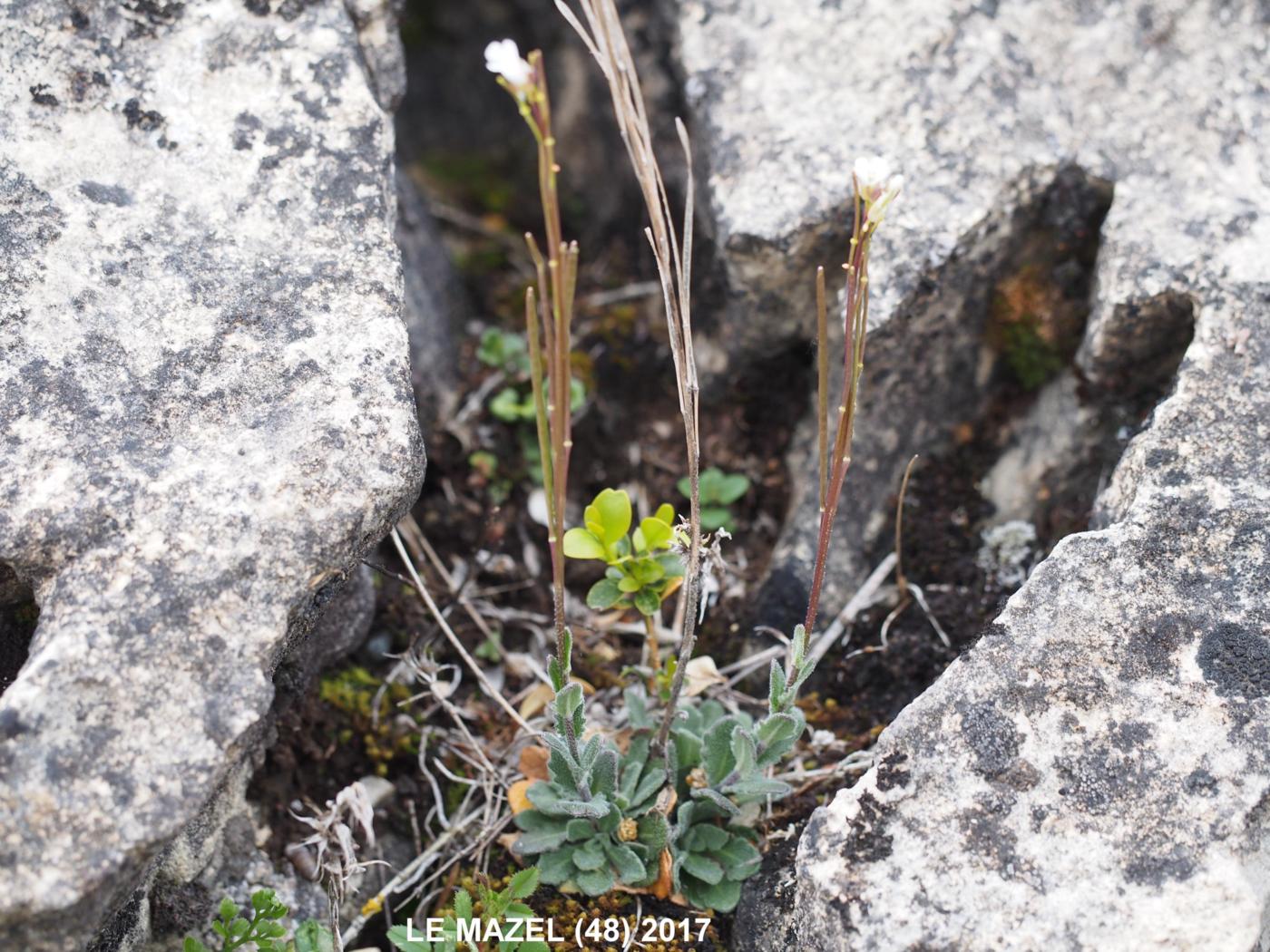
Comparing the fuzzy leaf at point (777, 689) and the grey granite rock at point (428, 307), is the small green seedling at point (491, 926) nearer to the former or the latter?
the fuzzy leaf at point (777, 689)

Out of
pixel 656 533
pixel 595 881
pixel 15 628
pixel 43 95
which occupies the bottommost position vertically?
pixel 595 881

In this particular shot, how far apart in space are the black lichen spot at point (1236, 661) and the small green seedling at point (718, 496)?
125 cm

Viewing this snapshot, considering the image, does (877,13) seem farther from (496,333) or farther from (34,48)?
(34,48)

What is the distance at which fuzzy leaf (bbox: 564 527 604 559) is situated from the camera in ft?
7.86

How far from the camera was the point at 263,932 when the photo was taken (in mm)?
2133

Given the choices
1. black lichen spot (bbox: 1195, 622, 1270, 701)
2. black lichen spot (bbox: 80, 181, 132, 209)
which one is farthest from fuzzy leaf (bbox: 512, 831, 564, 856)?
black lichen spot (bbox: 80, 181, 132, 209)

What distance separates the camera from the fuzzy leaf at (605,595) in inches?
97.6

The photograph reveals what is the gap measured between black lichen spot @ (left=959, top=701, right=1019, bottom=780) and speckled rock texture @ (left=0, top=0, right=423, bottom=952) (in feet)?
3.98

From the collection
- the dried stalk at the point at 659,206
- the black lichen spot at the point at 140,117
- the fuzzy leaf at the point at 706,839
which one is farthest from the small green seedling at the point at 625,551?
the black lichen spot at the point at 140,117

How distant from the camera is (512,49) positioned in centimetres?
165

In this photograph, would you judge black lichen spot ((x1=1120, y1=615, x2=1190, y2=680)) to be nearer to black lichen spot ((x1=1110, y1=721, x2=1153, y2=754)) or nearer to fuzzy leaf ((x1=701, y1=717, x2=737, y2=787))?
black lichen spot ((x1=1110, y1=721, x2=1153, y2=754))

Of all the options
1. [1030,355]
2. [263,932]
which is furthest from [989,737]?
[263,932]

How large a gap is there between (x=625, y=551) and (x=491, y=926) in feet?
2.73

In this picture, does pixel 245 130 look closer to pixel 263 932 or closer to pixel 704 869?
pixel 263 932
